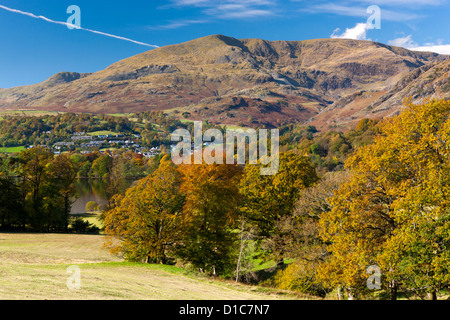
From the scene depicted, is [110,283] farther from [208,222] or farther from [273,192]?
[273,192]

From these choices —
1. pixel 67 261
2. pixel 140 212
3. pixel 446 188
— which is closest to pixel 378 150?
pixel 446 188

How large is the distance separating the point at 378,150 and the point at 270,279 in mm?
18190

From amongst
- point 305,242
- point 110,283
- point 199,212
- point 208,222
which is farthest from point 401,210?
point 199,212

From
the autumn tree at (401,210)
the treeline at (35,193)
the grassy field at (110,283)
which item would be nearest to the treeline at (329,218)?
the autumn tree at (401,210)

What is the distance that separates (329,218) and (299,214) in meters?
11.3

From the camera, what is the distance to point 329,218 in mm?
24172

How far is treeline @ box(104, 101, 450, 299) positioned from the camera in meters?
19.7

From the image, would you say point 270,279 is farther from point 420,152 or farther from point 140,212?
point 420,152

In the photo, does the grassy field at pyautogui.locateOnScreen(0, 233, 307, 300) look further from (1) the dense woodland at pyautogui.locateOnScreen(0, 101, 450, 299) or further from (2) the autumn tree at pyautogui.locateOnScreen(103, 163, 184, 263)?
(1) the dense woodland at pyautogui.locateOnScreen(0, 101, 450, 299)

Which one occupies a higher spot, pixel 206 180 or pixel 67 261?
pixel 206 180

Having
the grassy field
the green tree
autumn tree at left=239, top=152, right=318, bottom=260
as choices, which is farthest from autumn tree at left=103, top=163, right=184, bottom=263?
autumn tree at left=239, top=152, right=318, bottom=260
